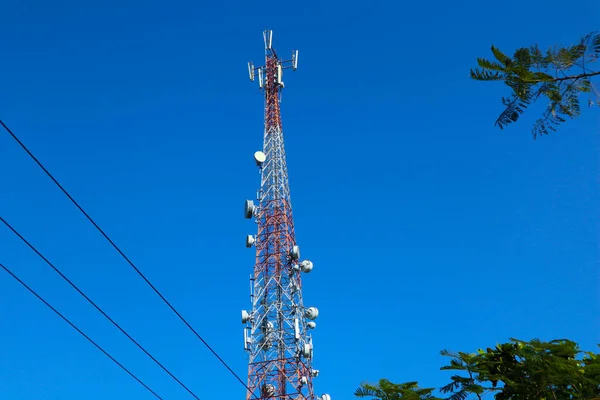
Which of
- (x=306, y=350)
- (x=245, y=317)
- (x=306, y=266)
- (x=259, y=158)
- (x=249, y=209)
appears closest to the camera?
(x=306, y=350)

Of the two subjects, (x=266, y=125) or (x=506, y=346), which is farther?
(x=266, y=125)

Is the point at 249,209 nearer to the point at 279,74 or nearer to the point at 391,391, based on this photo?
the point at 279,74

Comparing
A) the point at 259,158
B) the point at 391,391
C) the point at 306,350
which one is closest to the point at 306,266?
the point at 306,350

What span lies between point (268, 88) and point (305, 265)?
10.7 meters

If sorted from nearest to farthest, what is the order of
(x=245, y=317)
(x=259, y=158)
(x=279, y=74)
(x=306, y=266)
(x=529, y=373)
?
(x=529, y=373) < (x=245, y=317) < (x=306, y=266) < (x=259, y=158) < (x=279, y=74)

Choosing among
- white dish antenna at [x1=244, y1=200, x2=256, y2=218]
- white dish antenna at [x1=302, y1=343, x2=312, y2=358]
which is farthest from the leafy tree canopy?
white dish antenna at [x1=244, y1=200, x2=256, y2=218]

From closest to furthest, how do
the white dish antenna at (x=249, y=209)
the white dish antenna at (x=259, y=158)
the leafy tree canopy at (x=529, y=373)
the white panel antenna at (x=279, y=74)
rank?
the leafy tree canopy at (x=529, y=373) → the white dish antenna at (x=249, y=209) → the white dish antenna at (x=259, y=158) → the white panel antenna at (x=279, y=74)

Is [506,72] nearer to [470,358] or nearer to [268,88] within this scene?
[470,358]

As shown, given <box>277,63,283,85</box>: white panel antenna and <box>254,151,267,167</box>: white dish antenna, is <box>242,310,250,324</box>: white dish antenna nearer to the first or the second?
<box>254,151,267,167</box>: white dish antenna

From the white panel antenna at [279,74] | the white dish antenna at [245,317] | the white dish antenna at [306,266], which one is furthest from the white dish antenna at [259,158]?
the white dish antenna at [245,317]

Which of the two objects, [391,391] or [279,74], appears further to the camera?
[279,74]

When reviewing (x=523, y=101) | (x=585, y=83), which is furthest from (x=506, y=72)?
(x=585, y=83)

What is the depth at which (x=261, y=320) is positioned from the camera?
2722cm

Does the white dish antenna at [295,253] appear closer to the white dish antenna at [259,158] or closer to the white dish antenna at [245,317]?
the white dish antenna at [245,317]
